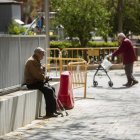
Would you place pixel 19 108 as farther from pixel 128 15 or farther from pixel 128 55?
pixel 128 15

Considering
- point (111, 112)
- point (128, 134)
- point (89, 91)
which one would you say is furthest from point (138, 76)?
point (128, 134)

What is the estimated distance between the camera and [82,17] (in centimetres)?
2980

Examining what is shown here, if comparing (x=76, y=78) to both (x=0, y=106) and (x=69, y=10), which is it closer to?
(x=0, y=106)

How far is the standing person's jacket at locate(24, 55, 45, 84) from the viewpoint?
1230 cm

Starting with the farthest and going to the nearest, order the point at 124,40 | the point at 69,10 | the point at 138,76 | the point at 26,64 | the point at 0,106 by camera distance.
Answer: the point at 69,10 → the point at 138,76 → the point at 124,40 → the point at 26,64 → the point at 0,106

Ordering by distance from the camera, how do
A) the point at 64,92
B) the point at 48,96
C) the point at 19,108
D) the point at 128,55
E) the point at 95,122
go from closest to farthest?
the point at 19,108 → the point at 95,122 → the point at 48,96 → the point at 64,92 → the point at 128,55

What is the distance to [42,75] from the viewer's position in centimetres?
1247

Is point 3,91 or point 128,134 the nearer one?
point 128,134

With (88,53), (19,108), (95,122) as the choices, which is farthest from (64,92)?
(88,53)

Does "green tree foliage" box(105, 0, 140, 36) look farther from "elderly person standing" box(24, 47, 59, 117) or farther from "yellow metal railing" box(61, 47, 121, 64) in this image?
"elderly person standing" box(24, 47, 59, 117)

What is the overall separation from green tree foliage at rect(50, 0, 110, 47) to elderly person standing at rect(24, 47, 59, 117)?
57.0 ft

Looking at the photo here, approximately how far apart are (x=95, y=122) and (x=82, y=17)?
18.3 meters

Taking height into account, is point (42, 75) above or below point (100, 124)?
above

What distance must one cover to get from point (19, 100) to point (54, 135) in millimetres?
1252
